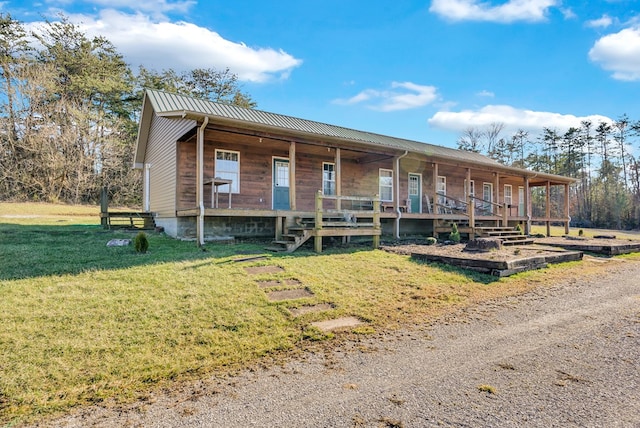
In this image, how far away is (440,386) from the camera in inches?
118

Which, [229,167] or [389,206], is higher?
[229,167]

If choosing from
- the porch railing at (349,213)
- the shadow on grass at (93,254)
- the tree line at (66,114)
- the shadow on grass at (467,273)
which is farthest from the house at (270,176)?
the tree line at (66,114)

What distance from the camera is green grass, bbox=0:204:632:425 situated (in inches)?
123

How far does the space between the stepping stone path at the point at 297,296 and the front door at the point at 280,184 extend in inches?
251

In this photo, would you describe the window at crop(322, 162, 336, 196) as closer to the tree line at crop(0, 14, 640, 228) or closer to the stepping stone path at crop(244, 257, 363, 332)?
the stepping stone path at crop(244, 257, 363, 332)

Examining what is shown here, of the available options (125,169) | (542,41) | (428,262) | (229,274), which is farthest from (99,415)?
(125,169)

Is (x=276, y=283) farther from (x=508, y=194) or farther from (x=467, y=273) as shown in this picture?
(x=508, y=194)

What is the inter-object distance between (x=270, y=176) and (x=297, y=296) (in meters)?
8.04

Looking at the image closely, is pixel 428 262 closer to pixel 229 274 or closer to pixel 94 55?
pixel 229 274

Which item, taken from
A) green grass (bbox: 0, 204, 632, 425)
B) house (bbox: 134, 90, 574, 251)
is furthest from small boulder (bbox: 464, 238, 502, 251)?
house (bbox: 134, 90, 574, 251)

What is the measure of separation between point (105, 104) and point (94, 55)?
13.2 feet

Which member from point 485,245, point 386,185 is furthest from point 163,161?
point 485,245

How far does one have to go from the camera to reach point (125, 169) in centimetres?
2670

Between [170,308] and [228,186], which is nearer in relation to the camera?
[170,308]
